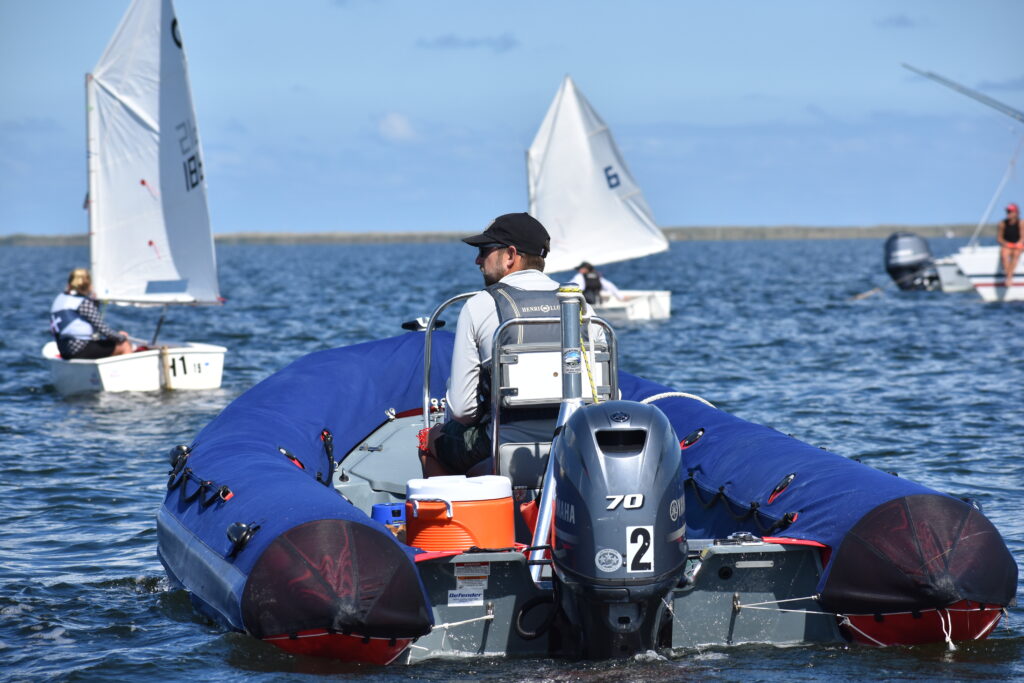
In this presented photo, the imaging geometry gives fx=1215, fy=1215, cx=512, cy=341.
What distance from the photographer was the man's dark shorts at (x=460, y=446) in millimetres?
5316

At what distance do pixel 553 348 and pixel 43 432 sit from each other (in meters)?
7.94

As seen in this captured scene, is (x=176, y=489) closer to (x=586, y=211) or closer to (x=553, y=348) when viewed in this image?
(x=553, y=348)

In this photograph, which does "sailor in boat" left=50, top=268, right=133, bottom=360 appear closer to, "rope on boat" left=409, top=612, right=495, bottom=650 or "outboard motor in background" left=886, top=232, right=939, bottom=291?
"rope on boat" left=409, top=612, right=495, bottom=650

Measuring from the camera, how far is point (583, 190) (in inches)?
1113

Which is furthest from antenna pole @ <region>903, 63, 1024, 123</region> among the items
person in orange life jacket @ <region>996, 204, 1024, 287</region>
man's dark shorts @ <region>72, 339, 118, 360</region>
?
man's dark shorts @ <region>72, 339, 118, 360</region>

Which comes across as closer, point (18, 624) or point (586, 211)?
point (18, 624)

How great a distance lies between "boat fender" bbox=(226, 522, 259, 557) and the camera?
453 centimetres

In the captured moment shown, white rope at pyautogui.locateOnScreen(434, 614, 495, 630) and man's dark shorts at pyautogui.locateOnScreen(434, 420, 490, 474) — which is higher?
man's dark shorts at pyautogui.locateOnScreen(434, 420, 490, 474)

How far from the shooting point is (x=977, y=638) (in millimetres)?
4688

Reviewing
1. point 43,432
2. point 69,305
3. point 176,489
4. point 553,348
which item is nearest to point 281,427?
point 176,489

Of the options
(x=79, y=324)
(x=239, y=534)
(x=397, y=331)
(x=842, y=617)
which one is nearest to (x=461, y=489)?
(x=239, y=534)

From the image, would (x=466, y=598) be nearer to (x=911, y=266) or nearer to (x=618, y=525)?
(x=618, y=525)

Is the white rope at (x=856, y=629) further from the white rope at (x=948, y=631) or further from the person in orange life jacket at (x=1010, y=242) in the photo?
the person in orange life jacket at (x=1010, y=242)

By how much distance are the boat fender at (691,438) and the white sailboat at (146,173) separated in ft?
39.3
